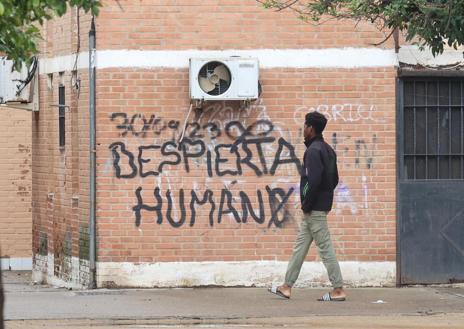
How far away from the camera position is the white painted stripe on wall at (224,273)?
13312mm

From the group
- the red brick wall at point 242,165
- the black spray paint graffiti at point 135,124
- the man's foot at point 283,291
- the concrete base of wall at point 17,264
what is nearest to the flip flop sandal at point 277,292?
the man's foot at point 283,291

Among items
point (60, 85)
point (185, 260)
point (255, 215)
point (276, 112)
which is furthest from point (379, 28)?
point (60, 85)

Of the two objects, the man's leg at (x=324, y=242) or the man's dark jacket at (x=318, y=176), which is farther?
the man's leg at (x=324, y=242)

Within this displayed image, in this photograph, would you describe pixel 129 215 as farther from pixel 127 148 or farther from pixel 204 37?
pixel 204 37

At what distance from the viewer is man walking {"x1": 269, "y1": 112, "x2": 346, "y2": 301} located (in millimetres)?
11945

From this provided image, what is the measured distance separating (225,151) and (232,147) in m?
0.09

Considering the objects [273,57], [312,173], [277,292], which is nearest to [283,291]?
[277,292]

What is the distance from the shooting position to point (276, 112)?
13.4 meters

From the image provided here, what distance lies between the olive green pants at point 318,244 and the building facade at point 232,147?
129 cm

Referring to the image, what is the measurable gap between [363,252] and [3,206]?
8.66 meters

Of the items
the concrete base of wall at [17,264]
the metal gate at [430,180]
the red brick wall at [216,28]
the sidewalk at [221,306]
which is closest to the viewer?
the sidewalk at [221,306]

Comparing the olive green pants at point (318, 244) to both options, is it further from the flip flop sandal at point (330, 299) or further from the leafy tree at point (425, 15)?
the leafy tree at point (425, 15)

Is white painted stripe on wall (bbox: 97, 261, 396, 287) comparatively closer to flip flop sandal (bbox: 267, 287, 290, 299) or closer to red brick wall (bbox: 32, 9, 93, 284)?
red brick wall (bbox: 32, 9, 93, 284)

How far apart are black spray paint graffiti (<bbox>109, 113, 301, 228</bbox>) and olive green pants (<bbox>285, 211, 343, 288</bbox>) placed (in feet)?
4.32
